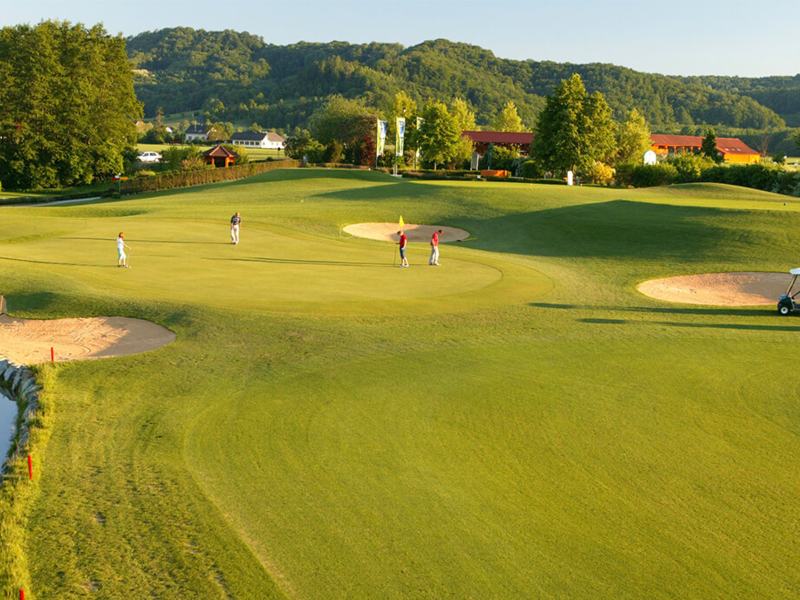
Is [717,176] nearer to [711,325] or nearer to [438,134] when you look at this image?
[438,134]

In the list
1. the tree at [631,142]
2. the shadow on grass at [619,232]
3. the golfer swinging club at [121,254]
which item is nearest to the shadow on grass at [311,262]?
the golfer swinging club at [121,254]

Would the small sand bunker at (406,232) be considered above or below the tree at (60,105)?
below

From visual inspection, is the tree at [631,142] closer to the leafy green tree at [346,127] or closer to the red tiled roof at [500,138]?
the red tiled roof at [500,138]

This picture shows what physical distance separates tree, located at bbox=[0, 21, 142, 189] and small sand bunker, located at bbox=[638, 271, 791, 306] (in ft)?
242

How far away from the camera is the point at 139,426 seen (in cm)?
1311

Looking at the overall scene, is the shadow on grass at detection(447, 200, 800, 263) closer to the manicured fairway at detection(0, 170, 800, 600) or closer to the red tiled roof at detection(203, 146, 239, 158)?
the manicured fairway at detection(0, 170, 800, 600)

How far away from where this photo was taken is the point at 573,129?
7812 centimetres

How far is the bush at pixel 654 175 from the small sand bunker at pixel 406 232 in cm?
4166

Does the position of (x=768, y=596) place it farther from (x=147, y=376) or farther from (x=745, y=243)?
(x=745, y=243)

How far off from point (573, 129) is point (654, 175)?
1071 centimetres

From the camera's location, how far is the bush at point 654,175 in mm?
75000

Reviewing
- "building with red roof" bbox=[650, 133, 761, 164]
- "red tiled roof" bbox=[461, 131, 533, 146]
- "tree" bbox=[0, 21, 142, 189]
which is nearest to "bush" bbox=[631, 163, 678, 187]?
"red tiled roof" bbox=[461, 131, 533, 146]

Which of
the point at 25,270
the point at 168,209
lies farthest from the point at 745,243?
the point at 168,209

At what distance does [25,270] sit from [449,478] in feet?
74.2
